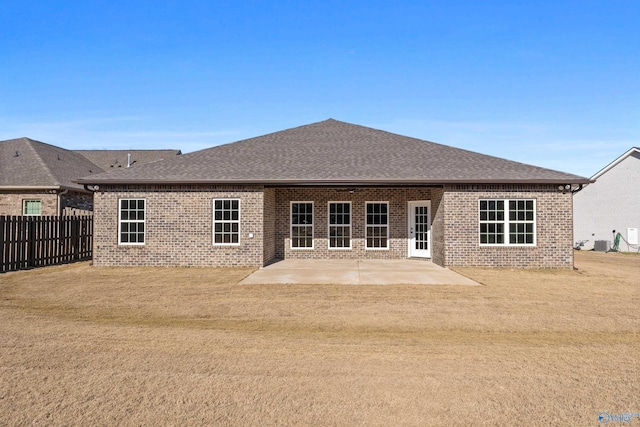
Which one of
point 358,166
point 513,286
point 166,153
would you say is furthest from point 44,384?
point 166,153

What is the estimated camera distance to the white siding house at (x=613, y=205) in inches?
1040

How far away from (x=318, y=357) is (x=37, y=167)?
2247 centimetres

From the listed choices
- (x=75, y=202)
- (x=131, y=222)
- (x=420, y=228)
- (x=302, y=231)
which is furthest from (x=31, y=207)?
(x=420, y=228)

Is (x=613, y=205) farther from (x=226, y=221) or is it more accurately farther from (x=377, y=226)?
(x=226, y=221)

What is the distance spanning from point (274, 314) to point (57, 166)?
20879mm

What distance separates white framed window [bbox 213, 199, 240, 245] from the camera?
15086mm

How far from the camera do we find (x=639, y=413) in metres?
3.94

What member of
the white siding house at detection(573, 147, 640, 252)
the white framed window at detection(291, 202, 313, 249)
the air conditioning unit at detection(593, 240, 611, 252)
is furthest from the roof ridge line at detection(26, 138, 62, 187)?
the white siding house at detection(573, 147, 640, 252)

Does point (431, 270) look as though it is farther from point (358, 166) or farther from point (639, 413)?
point (639, 413)

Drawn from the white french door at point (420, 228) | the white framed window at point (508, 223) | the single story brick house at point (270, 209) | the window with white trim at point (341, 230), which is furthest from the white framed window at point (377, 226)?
the white framed window at point (508, 223)

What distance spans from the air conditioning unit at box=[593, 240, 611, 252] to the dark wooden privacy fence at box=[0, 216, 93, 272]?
29.6m

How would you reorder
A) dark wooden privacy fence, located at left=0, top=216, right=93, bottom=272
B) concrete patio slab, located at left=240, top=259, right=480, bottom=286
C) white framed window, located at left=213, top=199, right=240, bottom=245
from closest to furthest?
1. concrete patio slab, located at left=240, top=259, right=480, bottom=286
2. dark wooden privacy fence, located at left=0, top=216, right=93, bottom=272
3. white framed window, located at left=213, top=199, right=240, bottom=245

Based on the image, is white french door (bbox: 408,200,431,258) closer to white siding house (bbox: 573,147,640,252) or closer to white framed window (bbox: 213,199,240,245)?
white framed window (bbox: 213,199,240,245)

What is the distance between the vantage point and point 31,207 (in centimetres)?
2052
